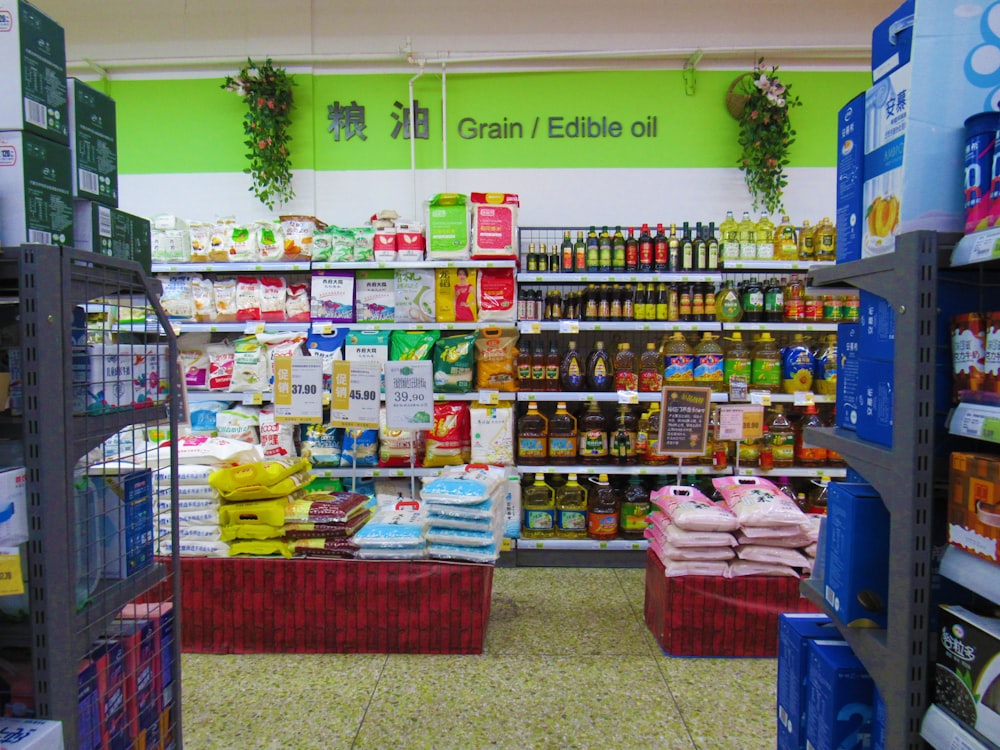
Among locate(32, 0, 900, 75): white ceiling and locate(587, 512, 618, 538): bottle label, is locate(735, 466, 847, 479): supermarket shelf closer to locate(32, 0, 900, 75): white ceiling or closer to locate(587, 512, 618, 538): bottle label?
locate(587, 512, 618, 538): bottle label

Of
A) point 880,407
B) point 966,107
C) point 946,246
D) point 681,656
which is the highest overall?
point 966,107

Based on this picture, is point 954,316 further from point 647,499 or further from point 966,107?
point 647,499

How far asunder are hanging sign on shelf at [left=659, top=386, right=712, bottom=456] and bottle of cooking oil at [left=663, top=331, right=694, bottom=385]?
2.34ft

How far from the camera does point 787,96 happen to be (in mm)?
4742

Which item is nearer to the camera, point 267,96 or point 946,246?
point 946,246

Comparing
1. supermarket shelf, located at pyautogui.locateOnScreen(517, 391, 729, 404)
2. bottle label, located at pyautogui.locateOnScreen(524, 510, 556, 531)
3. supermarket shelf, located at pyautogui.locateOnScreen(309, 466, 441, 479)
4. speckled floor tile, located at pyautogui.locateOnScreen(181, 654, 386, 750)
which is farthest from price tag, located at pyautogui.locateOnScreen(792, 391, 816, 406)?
speckled floor tile, located at pyautogui.locateOnScreen(181, 654, 386, 750)

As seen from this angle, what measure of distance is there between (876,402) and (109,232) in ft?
6.00

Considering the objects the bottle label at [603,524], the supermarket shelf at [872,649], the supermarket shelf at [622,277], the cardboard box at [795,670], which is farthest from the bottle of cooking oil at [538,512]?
the supermarket shelf at [872,649]

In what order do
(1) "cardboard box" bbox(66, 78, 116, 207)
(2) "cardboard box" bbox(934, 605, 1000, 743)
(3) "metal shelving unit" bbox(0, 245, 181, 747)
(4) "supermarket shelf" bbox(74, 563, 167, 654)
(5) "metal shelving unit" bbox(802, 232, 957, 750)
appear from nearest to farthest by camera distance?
(2) "cardboard box" bbox(934, 605, 1000, 743) < (5) "metal shelving unit" bbox(802, 232, 957, 750) < (3) "metal shelving unit" bbox(0, 245, 181, 747) < (4) "supermarket shelf" bbox(74, 563, 167, 654) < (1) "cardboard box" bbox(66, 78, 116, 207)

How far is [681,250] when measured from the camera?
13.7 feet

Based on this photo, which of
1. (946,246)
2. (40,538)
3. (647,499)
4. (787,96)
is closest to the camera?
(946,246)

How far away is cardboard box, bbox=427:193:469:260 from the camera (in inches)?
164

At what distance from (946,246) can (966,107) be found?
0.26m

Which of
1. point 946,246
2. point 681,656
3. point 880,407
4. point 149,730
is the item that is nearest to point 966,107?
point 946,246
